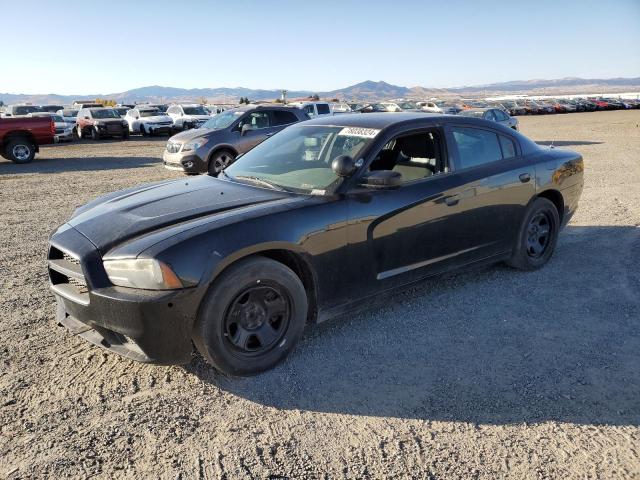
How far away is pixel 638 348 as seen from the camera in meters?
3.72

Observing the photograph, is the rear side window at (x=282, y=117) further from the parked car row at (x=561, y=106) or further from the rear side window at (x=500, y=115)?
the parked car row at (x=561, y=106)

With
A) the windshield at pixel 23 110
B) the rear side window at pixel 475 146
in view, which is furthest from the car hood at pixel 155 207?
the windshield at pixel 23 110

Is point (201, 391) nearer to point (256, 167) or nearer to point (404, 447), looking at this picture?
point (404, 447)

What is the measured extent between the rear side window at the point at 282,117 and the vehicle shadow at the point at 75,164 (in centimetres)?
442

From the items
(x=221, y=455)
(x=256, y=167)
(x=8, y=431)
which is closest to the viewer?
(x=221, y=455)

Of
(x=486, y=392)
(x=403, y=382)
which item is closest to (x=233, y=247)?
(x=403, y=382)

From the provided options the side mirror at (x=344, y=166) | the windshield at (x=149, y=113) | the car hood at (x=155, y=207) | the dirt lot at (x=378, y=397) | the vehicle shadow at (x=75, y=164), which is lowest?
the dirt lot at (x=378, y=397)

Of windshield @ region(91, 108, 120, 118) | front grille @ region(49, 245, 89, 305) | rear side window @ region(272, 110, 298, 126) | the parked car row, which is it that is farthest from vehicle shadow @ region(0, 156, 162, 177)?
the parked car row

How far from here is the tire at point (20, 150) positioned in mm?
15797

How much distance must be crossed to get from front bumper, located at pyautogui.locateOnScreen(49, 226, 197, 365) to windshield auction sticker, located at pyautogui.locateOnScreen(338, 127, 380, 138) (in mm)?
1921

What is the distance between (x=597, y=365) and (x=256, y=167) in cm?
291

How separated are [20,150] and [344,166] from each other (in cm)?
1559

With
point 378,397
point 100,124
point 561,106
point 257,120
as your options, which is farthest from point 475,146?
point 561,106

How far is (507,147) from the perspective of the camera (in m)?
4.96
